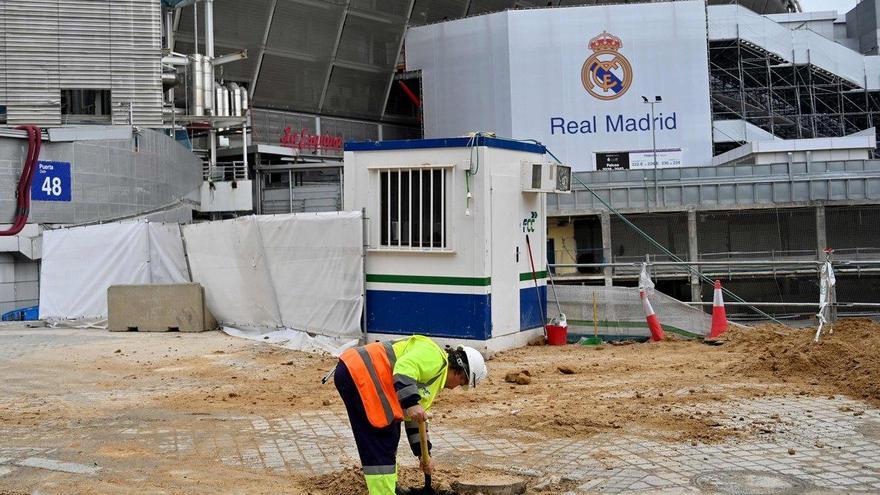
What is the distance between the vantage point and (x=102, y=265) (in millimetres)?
18891

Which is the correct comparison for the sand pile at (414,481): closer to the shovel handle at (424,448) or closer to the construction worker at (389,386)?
the shovel handle at (424,448)

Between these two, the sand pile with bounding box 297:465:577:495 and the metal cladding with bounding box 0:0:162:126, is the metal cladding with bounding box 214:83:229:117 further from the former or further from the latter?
the sand pile with bounding box 297:465:577:495

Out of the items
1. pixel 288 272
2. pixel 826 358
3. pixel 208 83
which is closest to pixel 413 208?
pixel 288 272

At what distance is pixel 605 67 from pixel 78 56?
27.4 meters

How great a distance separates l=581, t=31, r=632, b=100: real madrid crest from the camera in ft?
152

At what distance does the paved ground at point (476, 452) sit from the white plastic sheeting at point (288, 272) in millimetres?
4699

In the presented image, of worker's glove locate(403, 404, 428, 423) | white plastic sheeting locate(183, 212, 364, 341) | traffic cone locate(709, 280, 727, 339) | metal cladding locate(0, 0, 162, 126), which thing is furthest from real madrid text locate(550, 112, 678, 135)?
worker's glove locate(403, 404, 428, 423)

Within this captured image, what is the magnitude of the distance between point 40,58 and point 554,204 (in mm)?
18639

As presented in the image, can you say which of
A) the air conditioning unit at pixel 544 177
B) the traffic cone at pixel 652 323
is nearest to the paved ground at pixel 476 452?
the traffic cone at pixel 652 323

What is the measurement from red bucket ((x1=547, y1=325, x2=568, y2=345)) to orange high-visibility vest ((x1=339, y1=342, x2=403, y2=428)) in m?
9.19

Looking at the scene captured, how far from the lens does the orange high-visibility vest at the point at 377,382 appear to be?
5578 mm

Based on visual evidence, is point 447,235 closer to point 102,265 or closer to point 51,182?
point 102,265

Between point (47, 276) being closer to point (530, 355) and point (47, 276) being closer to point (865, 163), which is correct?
point (530, 355)

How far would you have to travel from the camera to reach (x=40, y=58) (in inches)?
1040
